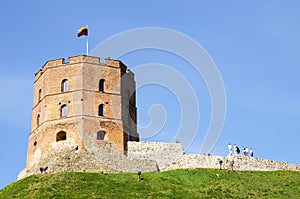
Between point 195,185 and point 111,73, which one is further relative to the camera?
point 111,73

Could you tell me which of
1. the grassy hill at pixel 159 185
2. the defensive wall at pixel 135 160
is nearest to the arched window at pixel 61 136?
the defensive wall at pixel 135 160

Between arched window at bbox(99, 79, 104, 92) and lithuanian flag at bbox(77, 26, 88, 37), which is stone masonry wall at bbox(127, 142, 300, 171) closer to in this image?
arched window at bbox(99, 79, 104, 92)

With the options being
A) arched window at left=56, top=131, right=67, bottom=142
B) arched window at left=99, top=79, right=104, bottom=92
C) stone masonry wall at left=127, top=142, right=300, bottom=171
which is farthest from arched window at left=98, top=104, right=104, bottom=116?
stone masonry wall at left=127, top=142, right=300, bottom=171

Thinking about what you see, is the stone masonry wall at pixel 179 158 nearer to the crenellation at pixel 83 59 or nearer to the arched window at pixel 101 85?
the arched window at pixel 101 85

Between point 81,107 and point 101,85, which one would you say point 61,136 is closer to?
point 81,107

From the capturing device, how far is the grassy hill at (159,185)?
47.4 metres

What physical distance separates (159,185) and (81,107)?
1243 centimetres

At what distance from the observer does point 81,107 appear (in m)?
57.7

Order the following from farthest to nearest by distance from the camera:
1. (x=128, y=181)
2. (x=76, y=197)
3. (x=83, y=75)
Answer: (x=83, y=75) < (x=128, y=181) < (x=76, y=197)

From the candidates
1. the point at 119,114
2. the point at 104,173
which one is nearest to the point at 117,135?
the point at 119,114

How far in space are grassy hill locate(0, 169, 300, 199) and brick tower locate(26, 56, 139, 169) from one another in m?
5.86

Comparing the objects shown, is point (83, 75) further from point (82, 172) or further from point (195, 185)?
point (195, 185)

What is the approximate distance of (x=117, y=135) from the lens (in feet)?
190

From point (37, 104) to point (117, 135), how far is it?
367 inches
